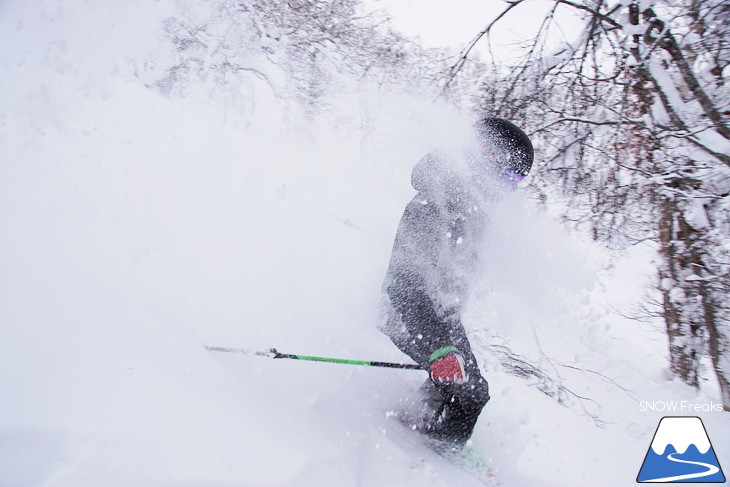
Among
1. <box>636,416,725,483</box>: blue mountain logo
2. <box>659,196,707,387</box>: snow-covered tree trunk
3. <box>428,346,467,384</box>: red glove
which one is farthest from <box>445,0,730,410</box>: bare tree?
<box>428,346,467,384</box>: red glove

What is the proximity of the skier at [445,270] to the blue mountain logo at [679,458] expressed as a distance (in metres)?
1.49

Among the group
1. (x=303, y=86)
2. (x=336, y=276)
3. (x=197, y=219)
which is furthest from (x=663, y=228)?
(x=303, y=86)

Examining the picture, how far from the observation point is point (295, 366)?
225 centimetres

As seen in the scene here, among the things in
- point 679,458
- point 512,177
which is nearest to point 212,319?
point 512,177

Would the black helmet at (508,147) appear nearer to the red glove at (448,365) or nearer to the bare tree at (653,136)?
the red glove at (448,365)

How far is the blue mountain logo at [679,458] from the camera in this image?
2.47 meters

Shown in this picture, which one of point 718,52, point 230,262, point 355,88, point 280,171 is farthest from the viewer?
point 355,88

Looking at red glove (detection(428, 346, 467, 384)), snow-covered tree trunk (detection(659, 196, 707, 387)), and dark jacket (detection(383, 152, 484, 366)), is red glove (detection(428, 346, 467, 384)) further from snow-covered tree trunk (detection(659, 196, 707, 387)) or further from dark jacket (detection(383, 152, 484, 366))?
snow-covered tree trunk (detection(659, 196, 707, 387))

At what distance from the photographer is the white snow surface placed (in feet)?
4.62

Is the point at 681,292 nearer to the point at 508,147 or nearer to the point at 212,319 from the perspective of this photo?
the point at 508,147

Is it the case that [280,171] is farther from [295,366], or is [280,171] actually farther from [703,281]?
[703,281]

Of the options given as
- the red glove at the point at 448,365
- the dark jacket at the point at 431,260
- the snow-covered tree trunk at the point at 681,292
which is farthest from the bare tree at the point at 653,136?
the red glove at the point at 448,365

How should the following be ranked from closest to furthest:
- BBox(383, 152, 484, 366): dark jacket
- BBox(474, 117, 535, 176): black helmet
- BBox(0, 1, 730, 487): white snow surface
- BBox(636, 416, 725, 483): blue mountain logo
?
BBox(0, 1, 730, 487): white snow surface → BBox(383, 152, 484, 366): dark jacket → BBox(474, 117, 535, 176): black helmet → BBox(636, 416, 725, 483): blue mountain logo

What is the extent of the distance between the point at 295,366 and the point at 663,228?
5.36 metres
